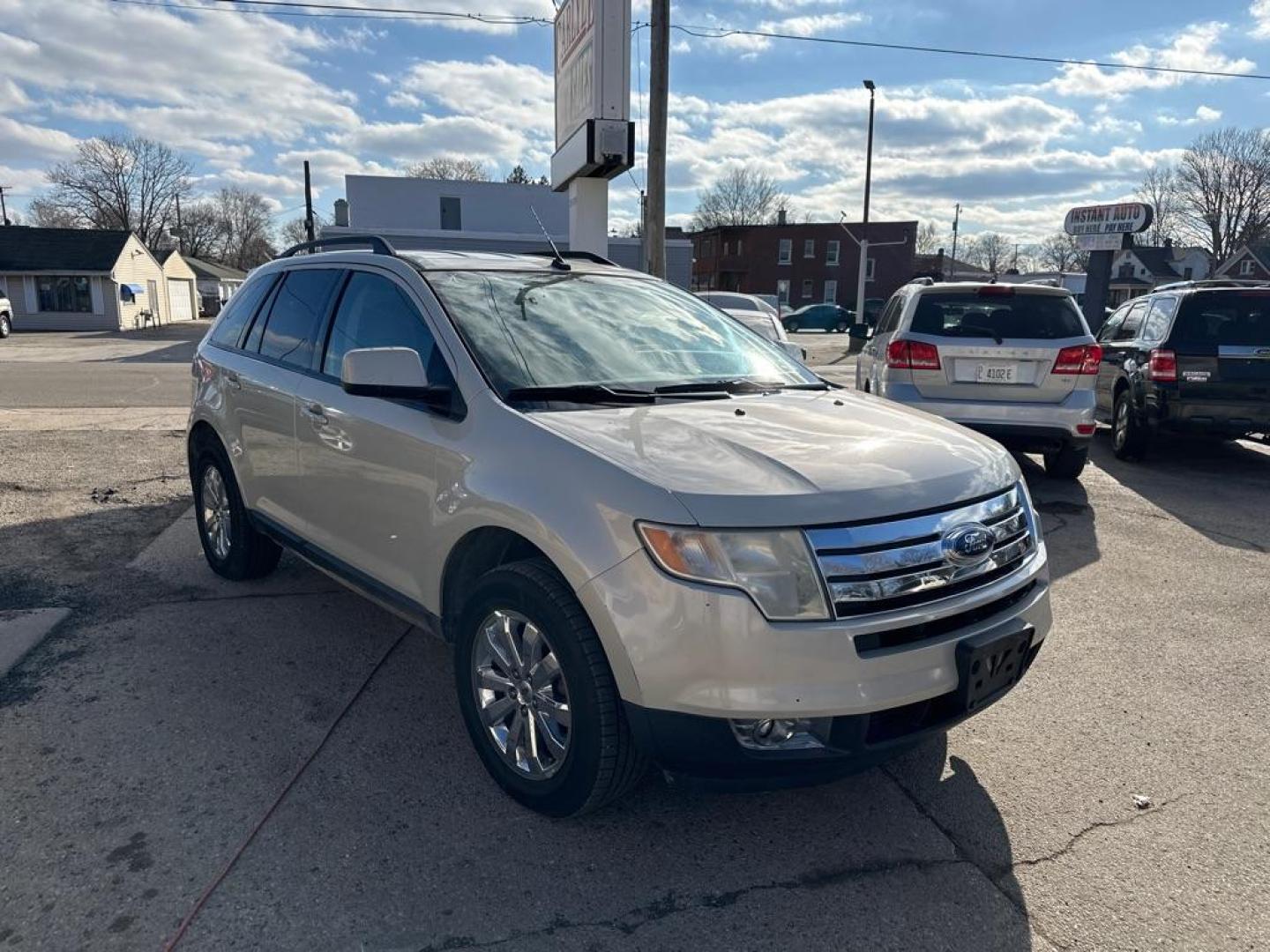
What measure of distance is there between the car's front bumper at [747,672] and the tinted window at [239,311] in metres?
3.37

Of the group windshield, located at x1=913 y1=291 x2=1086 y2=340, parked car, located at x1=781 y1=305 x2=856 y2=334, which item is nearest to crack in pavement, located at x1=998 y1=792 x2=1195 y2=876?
windshield, located at x1=913 y1=291 x2=1086 y2=340

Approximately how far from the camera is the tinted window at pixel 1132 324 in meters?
9.66

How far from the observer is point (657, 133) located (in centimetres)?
1283

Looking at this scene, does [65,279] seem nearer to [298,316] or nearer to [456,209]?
[456,209]

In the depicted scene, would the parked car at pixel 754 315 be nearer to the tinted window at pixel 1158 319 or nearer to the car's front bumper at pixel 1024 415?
the car's front bumper at pixel 1024 415

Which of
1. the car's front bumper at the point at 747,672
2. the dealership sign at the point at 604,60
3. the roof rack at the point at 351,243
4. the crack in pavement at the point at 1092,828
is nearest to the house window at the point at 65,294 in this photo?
the dealership sign at the point at 604,60

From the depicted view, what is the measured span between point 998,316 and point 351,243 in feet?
17.7

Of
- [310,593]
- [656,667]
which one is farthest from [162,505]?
[656,667]

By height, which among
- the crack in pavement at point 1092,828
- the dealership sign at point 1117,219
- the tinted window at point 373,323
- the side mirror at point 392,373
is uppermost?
the dealership sign at point 1117,219

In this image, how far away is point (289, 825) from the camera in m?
2.85

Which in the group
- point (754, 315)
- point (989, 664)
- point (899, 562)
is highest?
point (754, 315)

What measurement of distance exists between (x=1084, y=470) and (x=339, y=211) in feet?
126

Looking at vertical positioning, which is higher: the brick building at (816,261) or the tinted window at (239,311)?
the brick building at (816,261)

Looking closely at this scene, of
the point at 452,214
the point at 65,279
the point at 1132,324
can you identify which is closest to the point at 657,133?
the point at 1132,324
